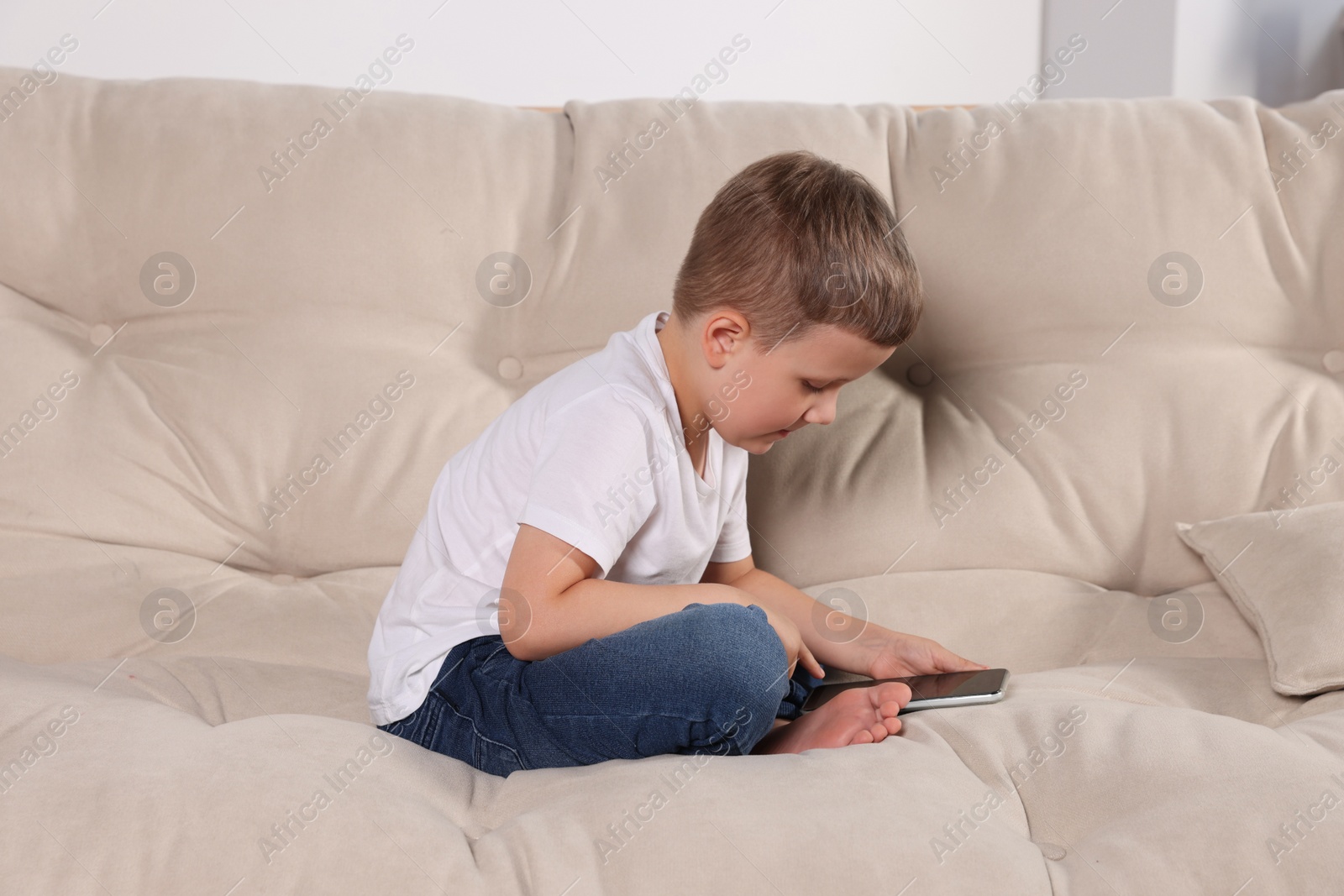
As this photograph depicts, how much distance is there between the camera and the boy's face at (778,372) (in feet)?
2.75

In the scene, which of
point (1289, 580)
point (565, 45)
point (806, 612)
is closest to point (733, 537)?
point (806, 612)

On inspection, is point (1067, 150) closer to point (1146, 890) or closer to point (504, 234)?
point (504, 234)

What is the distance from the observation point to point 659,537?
2.96 ft

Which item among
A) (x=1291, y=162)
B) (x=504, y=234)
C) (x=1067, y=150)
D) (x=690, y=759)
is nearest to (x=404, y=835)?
(x=690, y=759)

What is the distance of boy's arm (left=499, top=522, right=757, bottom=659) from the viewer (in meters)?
0.77

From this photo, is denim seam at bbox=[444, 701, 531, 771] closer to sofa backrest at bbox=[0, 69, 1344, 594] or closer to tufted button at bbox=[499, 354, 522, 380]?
sofa backrest at bbox=[0, 69, 1344, 594]

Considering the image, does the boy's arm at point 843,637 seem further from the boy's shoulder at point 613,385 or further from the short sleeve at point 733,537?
the boy's shoulder at point 613,385

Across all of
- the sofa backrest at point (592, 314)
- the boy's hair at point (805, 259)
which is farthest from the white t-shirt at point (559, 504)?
the sofa backrest at point (592, 314)

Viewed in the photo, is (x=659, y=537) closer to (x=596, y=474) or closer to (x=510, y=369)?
(x=596, y=474)

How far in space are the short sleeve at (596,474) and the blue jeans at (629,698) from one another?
0.27 feet

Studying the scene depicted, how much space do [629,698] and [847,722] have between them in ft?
0.57

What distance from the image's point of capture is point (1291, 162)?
1.16m

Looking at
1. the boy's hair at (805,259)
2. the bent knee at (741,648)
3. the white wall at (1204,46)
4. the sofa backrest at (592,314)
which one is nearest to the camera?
the bent knee at (741,648)

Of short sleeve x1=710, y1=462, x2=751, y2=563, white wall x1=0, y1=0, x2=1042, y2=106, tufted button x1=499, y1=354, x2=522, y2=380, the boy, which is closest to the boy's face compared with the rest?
the boy
